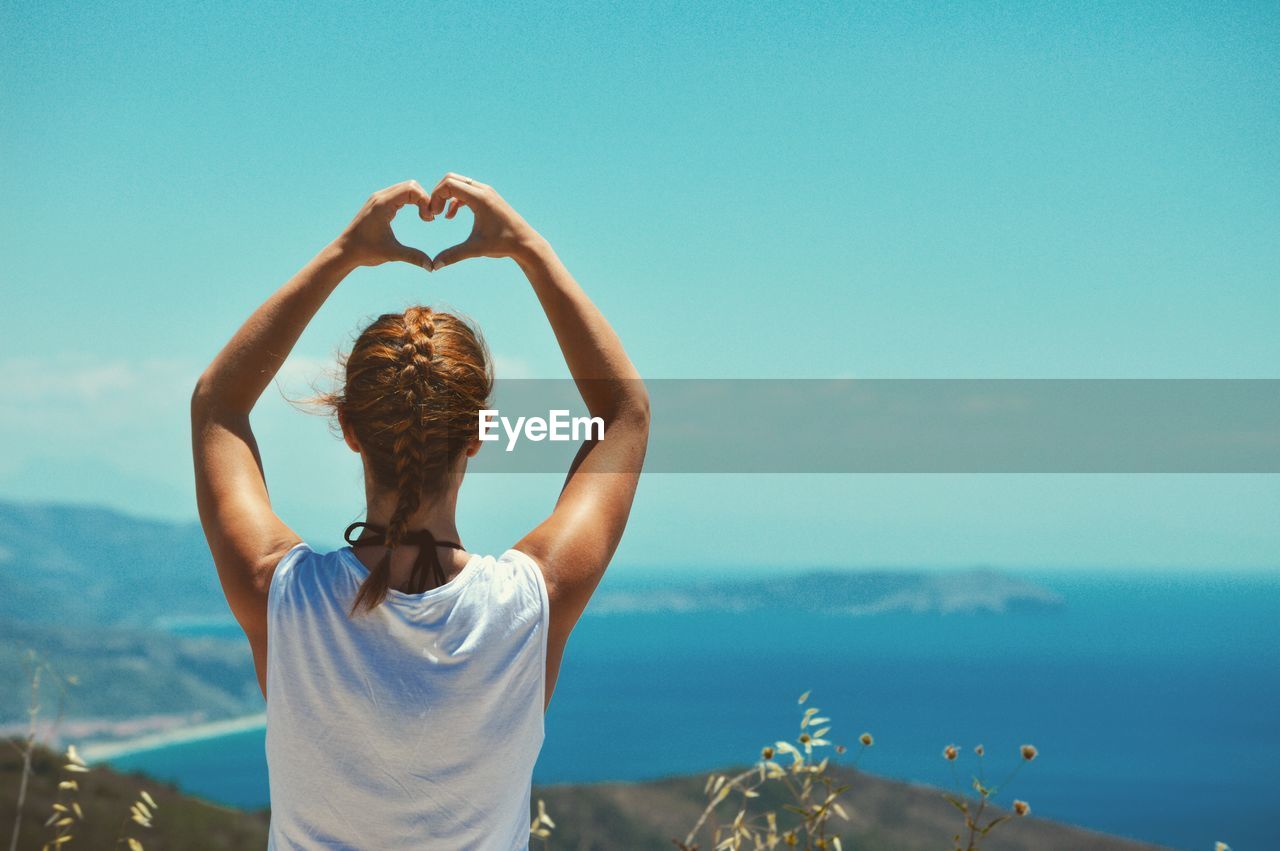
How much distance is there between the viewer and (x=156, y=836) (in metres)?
3.44

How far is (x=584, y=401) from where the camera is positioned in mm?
1347

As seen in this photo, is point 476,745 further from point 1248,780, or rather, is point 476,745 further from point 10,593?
point 10,593

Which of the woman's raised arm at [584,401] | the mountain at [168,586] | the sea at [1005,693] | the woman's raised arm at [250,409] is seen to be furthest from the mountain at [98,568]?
the woman's raised arm at [584,401]

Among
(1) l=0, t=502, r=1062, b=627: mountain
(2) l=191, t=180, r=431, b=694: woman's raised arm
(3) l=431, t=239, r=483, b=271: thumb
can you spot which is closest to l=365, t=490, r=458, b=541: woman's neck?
(2) l=191, t=180, r=431, b=694: woman's raised arm

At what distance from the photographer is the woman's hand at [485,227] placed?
1.38m

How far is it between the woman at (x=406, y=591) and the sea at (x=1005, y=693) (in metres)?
8.37

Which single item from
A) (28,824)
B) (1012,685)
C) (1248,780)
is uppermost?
(1012,685)

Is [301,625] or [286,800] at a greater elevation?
[301,625]

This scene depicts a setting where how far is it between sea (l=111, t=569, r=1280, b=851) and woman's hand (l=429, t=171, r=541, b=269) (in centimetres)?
837

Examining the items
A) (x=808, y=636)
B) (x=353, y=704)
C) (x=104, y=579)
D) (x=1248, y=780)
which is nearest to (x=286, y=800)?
(x=353, y=704)

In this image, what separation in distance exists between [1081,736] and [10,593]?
66.0 ft

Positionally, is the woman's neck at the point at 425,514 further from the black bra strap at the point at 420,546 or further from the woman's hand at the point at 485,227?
the woman's hand at the point at 485,227

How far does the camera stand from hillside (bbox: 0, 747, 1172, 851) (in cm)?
341

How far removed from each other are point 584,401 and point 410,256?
339 millimetres
